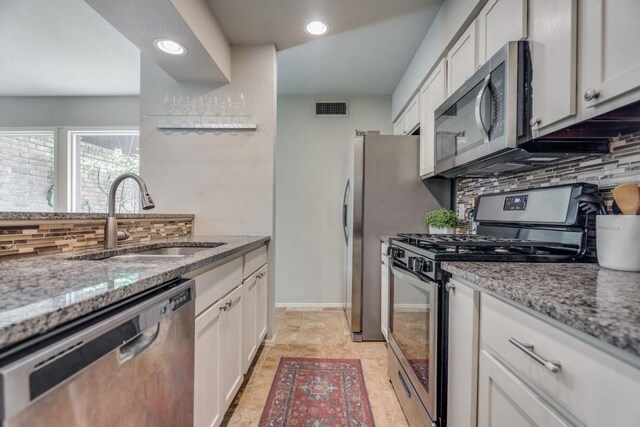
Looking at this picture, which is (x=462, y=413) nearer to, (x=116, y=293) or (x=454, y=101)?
(x=116, y=293)

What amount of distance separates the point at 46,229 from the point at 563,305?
1674 millimetres

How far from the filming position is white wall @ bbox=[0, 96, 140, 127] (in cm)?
371

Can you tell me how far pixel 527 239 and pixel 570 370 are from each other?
1057 mm

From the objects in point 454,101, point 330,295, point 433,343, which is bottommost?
point 330,295

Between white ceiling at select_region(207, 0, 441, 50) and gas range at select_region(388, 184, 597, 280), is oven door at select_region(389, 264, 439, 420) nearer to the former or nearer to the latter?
gas range at select_region(388, 184, 597, 280)

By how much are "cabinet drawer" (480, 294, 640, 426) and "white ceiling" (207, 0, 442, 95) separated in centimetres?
213

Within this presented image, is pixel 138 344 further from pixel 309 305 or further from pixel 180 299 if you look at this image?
pixel 309 305

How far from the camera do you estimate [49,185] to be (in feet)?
12.1

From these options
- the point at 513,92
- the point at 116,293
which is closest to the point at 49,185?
the point at 116,293

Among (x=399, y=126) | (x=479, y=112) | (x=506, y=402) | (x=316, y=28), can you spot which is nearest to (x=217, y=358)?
(x=506, y=402)

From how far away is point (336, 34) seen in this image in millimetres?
2410

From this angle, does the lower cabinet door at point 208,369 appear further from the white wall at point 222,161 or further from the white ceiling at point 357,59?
the white ceiling at point 357,59

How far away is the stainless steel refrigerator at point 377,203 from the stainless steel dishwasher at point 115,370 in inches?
69.3

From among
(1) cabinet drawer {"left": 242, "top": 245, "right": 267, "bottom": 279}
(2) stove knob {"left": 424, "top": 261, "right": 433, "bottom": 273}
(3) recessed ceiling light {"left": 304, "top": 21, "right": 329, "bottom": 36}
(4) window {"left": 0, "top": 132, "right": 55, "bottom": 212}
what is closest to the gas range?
(2) stove knob {"left": 424, "top": 261, "right": 433, "bottom": 273}
